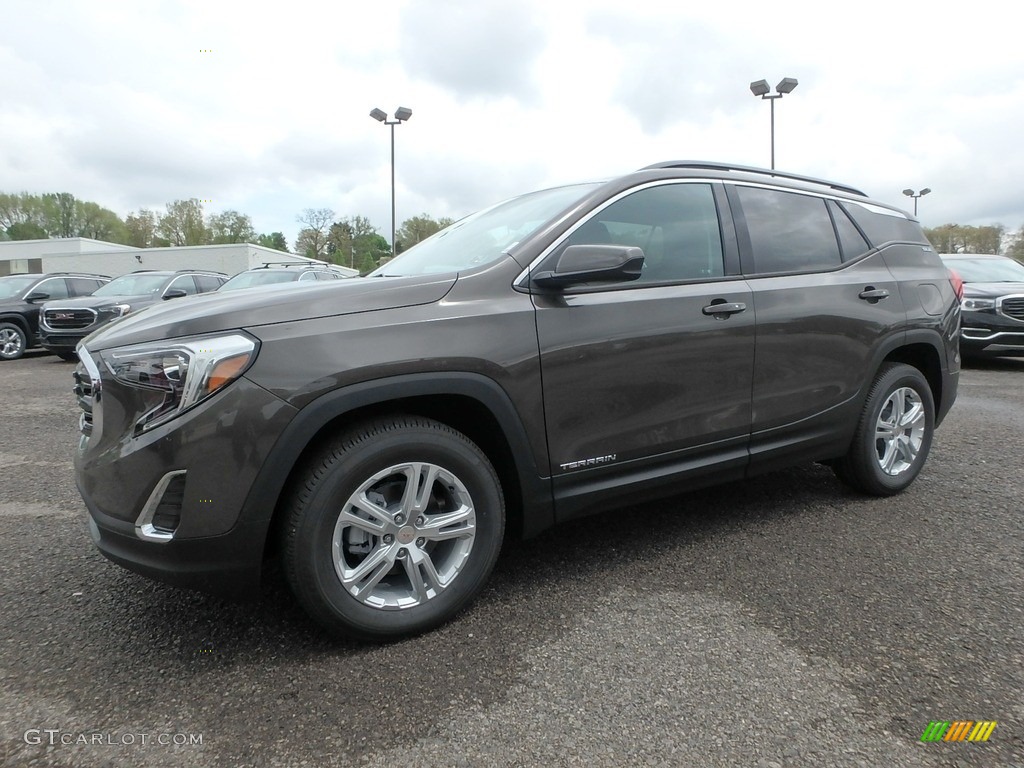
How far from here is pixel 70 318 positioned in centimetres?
1084

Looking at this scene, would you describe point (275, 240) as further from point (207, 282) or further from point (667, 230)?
point (667, 230)

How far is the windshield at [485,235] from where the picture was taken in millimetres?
2885

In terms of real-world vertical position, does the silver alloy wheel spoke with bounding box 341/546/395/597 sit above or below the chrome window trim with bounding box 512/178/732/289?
below

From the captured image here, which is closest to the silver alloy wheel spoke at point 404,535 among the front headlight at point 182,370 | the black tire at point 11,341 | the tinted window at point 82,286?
the front headlight at point 182,370

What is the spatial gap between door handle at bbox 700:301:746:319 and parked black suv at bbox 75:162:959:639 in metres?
0.01

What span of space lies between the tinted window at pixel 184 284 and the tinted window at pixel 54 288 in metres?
2.46

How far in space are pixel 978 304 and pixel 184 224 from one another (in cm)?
7769

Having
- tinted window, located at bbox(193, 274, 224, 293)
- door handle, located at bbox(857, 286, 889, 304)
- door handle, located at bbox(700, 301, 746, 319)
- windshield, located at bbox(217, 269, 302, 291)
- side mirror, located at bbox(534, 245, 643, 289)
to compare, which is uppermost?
tinted window, located at bbox(193, 274, 224, 293)

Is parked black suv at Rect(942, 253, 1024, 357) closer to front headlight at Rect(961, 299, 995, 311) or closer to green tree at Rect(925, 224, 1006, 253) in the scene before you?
front headlight at Rect(961, 299, 995, 311)

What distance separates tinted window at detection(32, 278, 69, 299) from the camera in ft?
41.7

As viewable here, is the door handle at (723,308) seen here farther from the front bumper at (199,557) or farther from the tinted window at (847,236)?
the front bumper at (199,557)

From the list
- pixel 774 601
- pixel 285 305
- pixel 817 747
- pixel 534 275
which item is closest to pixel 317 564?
pixel 285 305

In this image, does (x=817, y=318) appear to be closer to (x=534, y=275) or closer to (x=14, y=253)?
(x=534, y=275)

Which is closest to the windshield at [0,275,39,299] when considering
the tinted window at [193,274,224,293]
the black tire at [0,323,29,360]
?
the black tire at [0,323,29,360]
